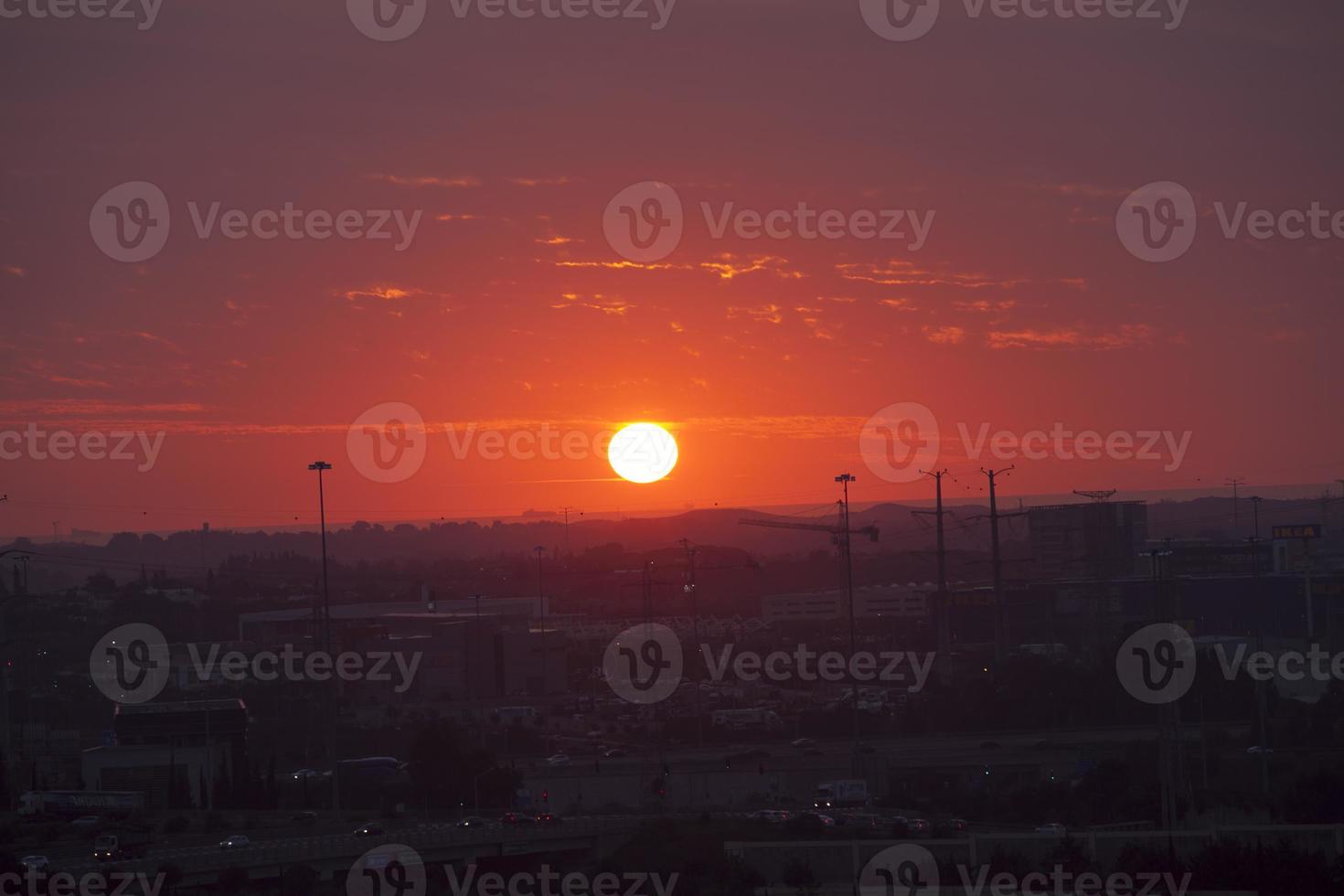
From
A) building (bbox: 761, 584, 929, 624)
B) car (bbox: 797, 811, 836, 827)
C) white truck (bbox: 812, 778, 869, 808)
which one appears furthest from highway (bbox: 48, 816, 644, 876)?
building (bbox: 761, 584, 929, 624)

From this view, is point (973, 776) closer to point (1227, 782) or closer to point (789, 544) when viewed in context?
point (1227, 782)

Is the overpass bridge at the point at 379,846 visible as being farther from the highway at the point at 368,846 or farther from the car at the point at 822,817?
the car at the point at 822,817

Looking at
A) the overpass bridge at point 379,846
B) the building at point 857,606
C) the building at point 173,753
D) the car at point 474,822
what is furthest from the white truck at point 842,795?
the building at point 857,606

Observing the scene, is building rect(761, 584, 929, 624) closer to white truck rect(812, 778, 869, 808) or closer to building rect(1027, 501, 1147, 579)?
building rect(1027, 501, 1147, 579)

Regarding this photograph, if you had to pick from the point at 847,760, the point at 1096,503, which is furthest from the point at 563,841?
the point at 1096,503

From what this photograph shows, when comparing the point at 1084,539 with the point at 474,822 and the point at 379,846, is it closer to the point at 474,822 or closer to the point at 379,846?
the point at 474,822
